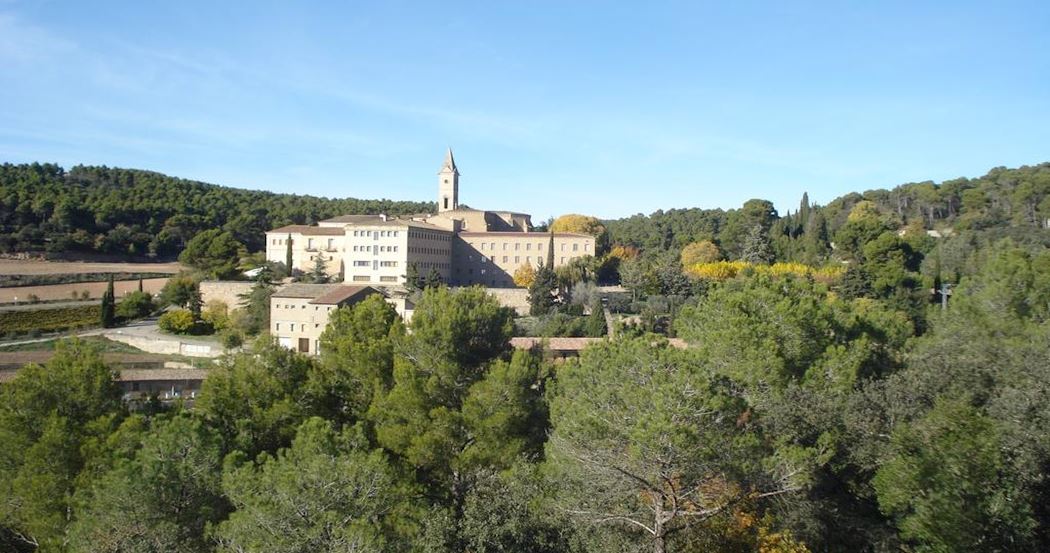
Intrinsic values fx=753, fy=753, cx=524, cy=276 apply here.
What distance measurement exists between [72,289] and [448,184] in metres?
27.5

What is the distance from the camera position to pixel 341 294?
34438 mm

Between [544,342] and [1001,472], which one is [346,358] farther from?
[1001,472]

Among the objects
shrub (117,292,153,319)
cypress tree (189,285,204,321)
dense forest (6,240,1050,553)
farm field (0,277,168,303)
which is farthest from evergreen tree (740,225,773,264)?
farm field (0,277,168,303)

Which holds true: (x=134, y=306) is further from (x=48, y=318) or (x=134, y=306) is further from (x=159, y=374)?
(x=159, y=374)

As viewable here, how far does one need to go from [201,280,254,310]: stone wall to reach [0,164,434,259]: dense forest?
1672cm

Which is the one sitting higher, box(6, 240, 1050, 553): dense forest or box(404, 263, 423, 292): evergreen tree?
box(404, 263, 423, 292): evergreen tree

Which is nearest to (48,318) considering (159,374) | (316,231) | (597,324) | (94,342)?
(94,342)

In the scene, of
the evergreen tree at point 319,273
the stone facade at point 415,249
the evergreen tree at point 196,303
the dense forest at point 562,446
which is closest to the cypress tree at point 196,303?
the evergreen tree at point 196,303

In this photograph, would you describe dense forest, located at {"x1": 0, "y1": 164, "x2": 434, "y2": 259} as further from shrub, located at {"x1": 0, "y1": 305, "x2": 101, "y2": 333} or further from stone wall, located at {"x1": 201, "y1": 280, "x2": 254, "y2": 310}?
stone wall, located at {"x1": 201, "y1": 280, "x2": 254, "y2": 310}

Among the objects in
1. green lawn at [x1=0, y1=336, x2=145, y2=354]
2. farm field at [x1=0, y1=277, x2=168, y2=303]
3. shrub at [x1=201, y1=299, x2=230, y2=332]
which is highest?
farm field at [x1=0, y1=277, x2=168, y2=303]

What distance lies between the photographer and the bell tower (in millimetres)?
60812

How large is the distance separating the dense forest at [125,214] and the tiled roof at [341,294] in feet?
86.5

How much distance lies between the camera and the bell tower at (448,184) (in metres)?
60.8

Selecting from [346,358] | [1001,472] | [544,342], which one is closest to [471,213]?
[544,342]
